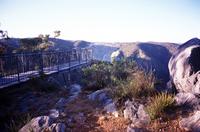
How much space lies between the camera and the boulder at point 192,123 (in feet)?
18.5

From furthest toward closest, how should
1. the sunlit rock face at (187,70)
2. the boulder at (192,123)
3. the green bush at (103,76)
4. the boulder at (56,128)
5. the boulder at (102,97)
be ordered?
the green bush at (103,76) < the boulder at (102,97) < the sunlit rock face at (187,70) < the boulder at (56,128) < the boulder at (192,123)

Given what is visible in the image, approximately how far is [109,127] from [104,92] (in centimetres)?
308

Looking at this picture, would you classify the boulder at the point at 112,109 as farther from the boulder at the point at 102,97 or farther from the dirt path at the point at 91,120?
the boulder at the point at 102,97

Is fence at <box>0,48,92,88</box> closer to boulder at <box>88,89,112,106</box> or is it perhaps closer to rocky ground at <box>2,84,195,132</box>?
rocky ground at <box>2,84,195,132</box>

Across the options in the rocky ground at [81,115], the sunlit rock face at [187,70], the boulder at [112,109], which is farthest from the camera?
the sunlit rock face at [187,70]

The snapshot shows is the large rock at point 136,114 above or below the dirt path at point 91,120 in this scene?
above

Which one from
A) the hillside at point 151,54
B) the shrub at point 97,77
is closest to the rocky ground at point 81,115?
the shrub at point 97,77

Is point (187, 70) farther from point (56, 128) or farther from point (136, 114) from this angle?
point (56, 128)

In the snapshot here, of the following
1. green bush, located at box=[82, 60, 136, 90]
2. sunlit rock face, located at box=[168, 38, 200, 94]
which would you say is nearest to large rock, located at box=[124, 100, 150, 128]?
sunlit rock face, located at box=[168, 38, 200, 94]

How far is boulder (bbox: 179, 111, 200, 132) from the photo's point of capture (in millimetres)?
5628

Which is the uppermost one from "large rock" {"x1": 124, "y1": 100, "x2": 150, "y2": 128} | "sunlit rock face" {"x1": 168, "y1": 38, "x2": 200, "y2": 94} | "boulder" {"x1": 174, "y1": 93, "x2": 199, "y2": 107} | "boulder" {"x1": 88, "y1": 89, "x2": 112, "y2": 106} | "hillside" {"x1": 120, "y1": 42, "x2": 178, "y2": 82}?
"sunlit rock face" {"x1": 168, "y1": 38, "x2": 200, "y2": 94}

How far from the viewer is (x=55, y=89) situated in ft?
38.5

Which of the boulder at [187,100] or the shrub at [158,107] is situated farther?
the boulder at [187,100]

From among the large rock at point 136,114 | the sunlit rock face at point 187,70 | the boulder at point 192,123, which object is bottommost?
the large rock at point 136,114
